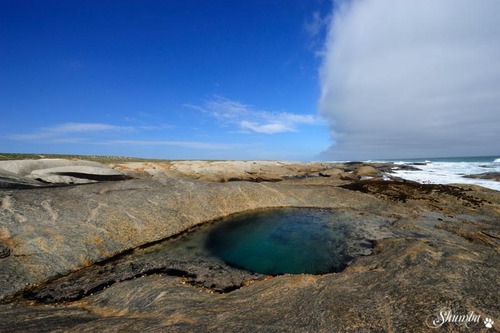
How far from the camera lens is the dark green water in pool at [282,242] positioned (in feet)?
42.0

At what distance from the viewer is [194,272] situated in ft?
38.0

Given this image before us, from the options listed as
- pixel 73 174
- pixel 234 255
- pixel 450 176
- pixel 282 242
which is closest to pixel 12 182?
pixel 73 174

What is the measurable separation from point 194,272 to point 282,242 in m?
6.63

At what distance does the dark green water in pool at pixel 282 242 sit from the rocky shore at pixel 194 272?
1310 millimetres

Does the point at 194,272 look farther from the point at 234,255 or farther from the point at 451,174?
the point at 451,174

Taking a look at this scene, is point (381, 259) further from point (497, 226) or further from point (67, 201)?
point (67, 201)

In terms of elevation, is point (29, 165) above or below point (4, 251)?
above

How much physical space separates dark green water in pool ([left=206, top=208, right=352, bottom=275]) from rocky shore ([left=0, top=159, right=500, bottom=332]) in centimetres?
131

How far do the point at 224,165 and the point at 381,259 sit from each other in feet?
165

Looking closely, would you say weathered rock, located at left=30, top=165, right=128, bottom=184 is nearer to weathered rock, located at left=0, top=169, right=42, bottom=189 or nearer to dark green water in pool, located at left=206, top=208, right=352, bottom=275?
weathered rock, located at left=0, top=169, right=42, bottom=189

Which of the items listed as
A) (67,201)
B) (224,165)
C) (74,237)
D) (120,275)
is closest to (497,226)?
(120,275)

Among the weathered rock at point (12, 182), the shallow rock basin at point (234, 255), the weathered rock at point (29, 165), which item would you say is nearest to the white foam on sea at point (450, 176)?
the shallow rock basin at point (234, 255)

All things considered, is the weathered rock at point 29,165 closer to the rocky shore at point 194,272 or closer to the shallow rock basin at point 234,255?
the rocky shore at point 194,272

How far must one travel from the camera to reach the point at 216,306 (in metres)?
8.09
